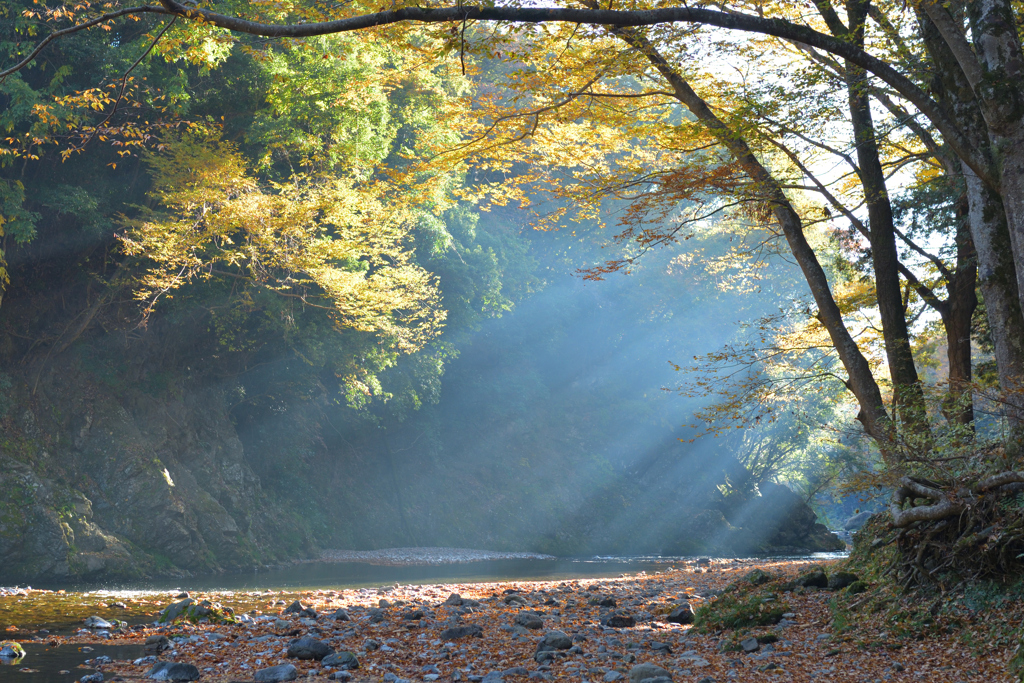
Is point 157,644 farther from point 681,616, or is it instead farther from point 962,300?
point 962,300

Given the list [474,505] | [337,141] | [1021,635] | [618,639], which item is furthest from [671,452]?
[1021,635]

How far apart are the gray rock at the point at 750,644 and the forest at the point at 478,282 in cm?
141

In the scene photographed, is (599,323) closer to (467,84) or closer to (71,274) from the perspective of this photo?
(467,84)

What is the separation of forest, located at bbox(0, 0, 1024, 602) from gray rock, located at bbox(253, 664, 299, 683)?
429 cm

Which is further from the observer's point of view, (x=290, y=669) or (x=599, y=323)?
(x=599, y=323)

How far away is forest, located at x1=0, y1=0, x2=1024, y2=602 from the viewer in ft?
19.3

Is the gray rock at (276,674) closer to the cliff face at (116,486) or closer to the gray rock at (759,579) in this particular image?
the gray rock at (759,579)

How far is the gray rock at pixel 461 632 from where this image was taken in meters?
6.32

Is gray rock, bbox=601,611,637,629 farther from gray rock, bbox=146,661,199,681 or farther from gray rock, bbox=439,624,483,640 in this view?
gray rock, bbox=146,661,199,681

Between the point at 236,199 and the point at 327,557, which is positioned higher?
the point at 236,199

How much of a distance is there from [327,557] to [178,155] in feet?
40.5

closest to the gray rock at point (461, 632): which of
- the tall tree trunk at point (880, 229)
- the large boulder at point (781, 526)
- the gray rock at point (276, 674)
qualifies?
the gray rock at point (276, 674)

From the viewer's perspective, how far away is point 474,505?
2534 cm

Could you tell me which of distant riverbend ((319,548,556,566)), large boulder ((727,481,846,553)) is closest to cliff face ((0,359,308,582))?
distant riverbend ((319,548,556,566))
